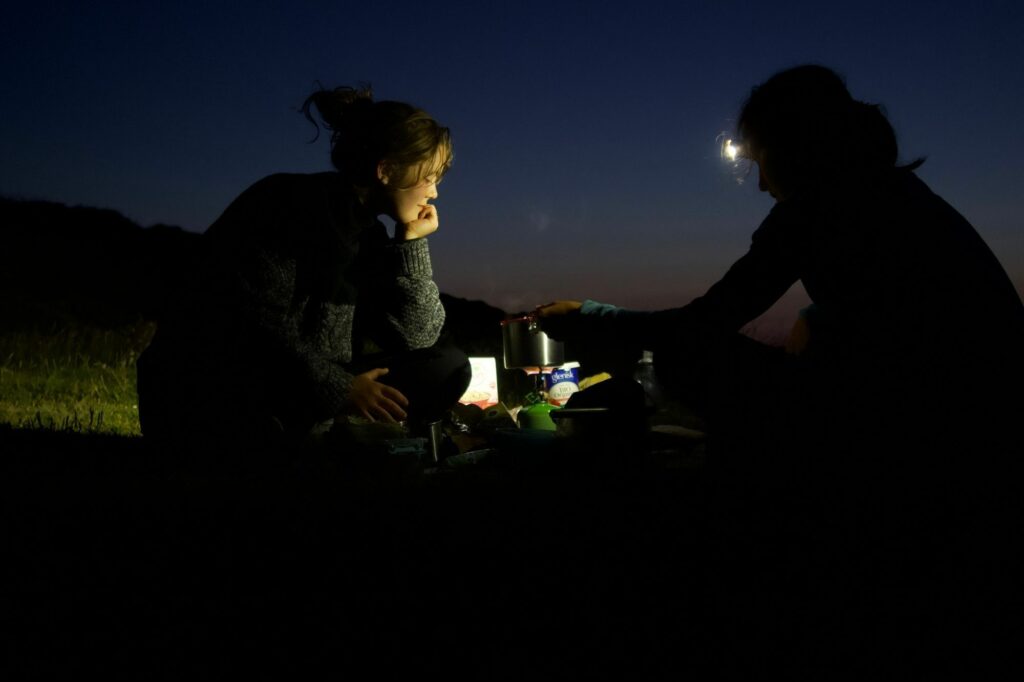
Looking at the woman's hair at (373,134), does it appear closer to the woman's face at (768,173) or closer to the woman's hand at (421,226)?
the woman's hand at (421,226)

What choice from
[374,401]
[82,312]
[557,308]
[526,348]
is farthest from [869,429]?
[82,312]

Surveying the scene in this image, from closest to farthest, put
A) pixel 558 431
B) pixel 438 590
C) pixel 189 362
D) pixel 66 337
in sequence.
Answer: pixel 438 590 < pixel 189 362 < pixel 558 431 < pixel 66 337

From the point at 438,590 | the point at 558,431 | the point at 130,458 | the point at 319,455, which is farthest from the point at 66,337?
the point at 438,590

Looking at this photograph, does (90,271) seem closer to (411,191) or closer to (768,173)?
(411,191)

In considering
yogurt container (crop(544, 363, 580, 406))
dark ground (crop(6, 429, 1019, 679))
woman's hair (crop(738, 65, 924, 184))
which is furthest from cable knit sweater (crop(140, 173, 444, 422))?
woman's hair (crop(738, 65, 924, 184))

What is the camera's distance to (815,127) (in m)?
1.94

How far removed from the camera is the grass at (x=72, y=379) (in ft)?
11.9

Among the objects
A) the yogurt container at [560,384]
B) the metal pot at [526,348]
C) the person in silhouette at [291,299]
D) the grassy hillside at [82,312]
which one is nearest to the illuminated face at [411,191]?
the person in silhouette at [291,299]

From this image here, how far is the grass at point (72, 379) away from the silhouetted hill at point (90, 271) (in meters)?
0.71

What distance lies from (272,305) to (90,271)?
1067 centimetres

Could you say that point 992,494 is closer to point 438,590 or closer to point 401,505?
point 438,590

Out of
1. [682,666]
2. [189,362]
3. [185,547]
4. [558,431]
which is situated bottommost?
[682,666]

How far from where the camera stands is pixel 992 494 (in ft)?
4.89

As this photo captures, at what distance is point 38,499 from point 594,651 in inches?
60.5
